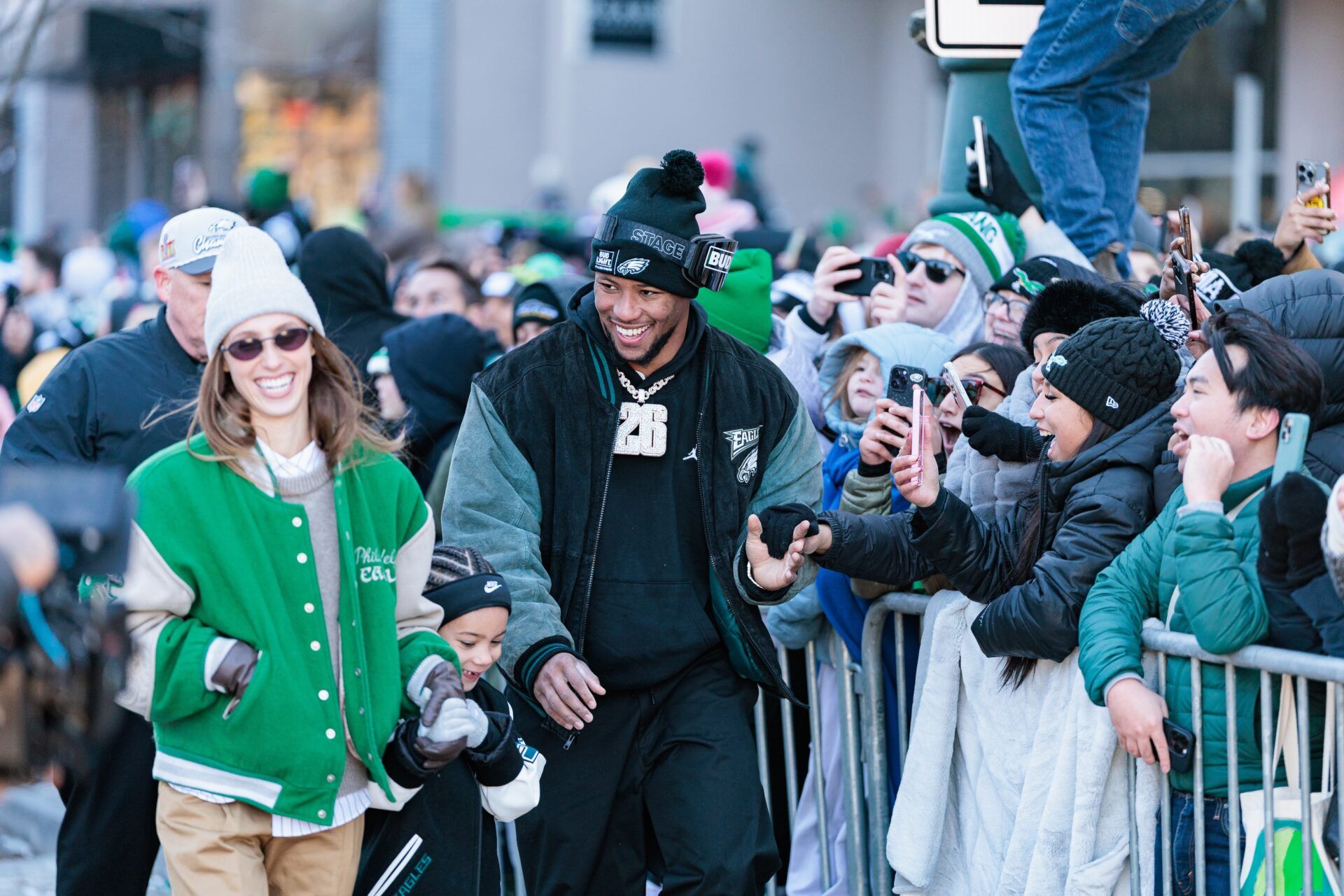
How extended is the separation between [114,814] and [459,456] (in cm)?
130

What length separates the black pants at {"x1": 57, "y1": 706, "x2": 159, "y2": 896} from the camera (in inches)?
181

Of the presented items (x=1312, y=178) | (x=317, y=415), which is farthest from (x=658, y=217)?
(x=1312, y=178)

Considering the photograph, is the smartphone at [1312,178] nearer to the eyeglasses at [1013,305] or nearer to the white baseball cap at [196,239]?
the eyeglasses at [1013,305]

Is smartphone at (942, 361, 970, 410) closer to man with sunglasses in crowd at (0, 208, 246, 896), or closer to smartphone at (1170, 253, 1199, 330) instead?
smartphone at (1170, 253, 1199, 330)

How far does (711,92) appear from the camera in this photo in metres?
22.1

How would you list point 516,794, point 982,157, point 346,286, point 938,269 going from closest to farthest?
point 516,794
point 938,269
point 982,157
point 346,286

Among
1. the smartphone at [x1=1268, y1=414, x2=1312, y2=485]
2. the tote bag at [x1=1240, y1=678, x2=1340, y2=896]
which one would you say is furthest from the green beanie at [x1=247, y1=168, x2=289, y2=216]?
the tote bag at [x1=1240, y1=678, x2=1340, y2=896]

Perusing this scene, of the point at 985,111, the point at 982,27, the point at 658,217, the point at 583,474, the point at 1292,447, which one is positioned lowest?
the point at 583,474

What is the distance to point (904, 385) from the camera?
193 inches

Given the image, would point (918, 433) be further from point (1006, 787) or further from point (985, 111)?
point (985, 111)

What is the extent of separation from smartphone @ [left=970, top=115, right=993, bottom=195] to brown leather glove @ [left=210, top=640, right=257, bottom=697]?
372cm

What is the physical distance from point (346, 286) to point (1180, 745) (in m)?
4.35

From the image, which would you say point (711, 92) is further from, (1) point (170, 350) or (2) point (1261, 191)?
(1) point (170, 350)

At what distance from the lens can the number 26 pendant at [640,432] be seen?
4781 millimetres
